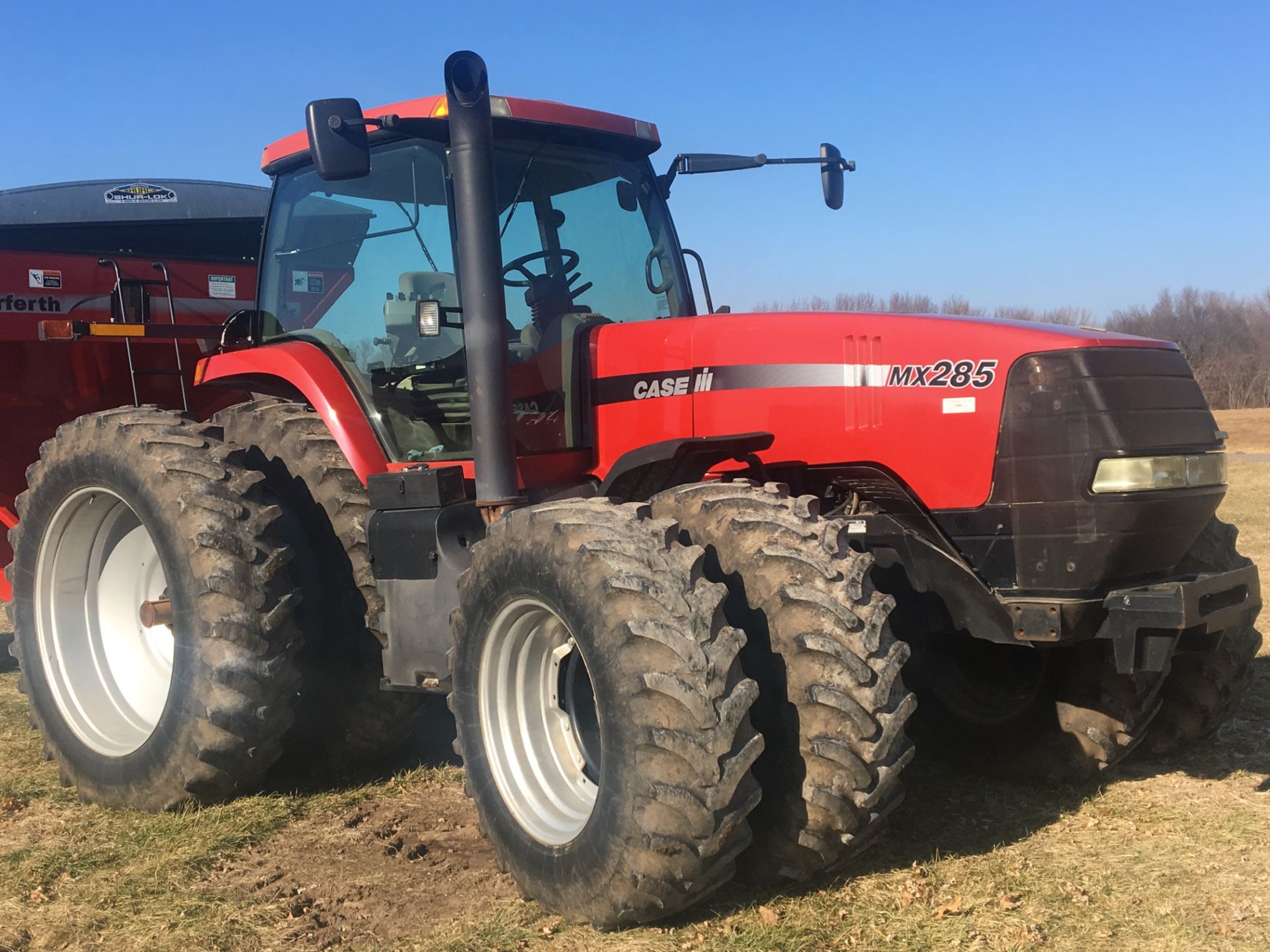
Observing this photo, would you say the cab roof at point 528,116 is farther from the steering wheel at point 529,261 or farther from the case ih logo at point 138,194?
the case ih logo at point 138,194

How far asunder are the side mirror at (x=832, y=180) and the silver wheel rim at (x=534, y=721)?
2440mm

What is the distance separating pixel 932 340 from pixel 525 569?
1502 mm

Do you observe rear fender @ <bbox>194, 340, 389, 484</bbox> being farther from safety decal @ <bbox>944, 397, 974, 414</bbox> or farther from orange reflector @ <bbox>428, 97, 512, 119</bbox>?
safety decal @ <bbox>944, 397, 974, 414</bbox>

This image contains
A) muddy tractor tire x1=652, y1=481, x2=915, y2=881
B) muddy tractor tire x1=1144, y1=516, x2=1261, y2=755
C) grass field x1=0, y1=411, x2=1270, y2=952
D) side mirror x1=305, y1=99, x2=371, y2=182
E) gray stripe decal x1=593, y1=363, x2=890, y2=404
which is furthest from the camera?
muddy tractor tire x1=1144, y1=516, x2=1261, y2=755

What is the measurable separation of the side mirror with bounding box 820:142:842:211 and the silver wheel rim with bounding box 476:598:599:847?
2440 millimetres

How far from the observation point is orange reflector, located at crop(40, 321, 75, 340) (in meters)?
5.71

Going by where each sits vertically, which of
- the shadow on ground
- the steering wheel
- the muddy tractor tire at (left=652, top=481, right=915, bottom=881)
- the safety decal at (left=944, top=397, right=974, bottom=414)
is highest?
the steering wheel

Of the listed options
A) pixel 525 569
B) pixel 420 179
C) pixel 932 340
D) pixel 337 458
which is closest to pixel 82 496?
pixel 337 458

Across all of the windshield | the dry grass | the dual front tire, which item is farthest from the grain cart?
the dry grass

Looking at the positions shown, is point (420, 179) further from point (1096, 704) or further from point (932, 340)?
point (1096, 704)

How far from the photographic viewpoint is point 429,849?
13.4 ft

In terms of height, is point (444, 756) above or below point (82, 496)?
below

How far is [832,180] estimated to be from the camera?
5137mm

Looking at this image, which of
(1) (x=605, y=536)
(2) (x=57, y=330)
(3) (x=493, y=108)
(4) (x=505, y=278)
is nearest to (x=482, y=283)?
(4) (x=505, y=278)
